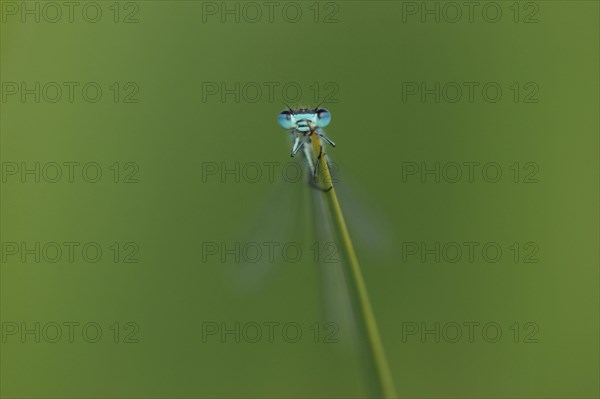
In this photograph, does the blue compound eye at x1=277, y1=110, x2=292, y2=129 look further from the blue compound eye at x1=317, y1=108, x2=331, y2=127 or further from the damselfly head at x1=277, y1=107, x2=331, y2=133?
the blue compound eye at x1=317, y1=108, x2=331, y2=127

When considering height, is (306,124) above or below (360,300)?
above

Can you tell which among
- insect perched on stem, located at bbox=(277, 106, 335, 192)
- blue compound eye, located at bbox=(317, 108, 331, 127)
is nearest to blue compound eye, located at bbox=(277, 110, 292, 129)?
insect perched on stem, located at bbox=(277, 106, 335, 192)

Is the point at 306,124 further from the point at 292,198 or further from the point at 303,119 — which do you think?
the point at 292,198

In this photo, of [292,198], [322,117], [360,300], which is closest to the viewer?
[360,300]

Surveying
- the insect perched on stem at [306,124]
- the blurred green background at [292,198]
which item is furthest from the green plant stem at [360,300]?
the blurred green background at [292,198]

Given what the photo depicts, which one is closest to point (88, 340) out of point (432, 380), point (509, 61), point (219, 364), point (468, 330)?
point (219, 364)

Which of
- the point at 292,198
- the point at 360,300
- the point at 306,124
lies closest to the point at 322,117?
the point at 306,124

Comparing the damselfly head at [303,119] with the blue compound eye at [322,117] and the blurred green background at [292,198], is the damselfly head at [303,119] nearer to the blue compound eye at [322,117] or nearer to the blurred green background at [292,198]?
the blue compound eye at [322,117]
